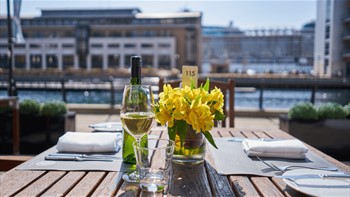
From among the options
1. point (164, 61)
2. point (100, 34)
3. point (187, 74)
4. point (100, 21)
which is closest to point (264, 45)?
point (164, 61)

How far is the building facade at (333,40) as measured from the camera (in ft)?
94.6

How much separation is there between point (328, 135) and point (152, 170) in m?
2.51

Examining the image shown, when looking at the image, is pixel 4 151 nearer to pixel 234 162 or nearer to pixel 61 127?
pixel 61 127

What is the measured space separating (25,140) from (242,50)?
3475 inches

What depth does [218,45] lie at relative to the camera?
90.5 m

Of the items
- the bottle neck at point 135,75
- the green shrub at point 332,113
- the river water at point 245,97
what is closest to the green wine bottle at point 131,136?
the bottle neck at point 135,75

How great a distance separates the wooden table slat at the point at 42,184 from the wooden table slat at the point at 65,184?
0.02 meters

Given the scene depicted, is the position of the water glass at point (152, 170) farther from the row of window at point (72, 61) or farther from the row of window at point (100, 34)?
the row of window at point (100, 34)

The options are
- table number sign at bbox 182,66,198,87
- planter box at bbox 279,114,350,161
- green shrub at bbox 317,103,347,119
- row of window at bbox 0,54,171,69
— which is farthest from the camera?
row of window at bbox 0,54,171,69

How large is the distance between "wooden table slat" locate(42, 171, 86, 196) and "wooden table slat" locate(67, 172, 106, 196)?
1 cm

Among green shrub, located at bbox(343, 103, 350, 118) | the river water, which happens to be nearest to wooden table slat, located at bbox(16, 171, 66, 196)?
green shrub, located at bbox(343, 103, 350, 118)

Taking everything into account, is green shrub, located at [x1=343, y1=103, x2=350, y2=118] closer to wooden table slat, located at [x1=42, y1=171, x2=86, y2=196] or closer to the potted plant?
the potted plant

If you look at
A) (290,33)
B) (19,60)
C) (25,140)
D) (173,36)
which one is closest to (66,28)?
(19,60)

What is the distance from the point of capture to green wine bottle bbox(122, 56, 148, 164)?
111 centimetres
